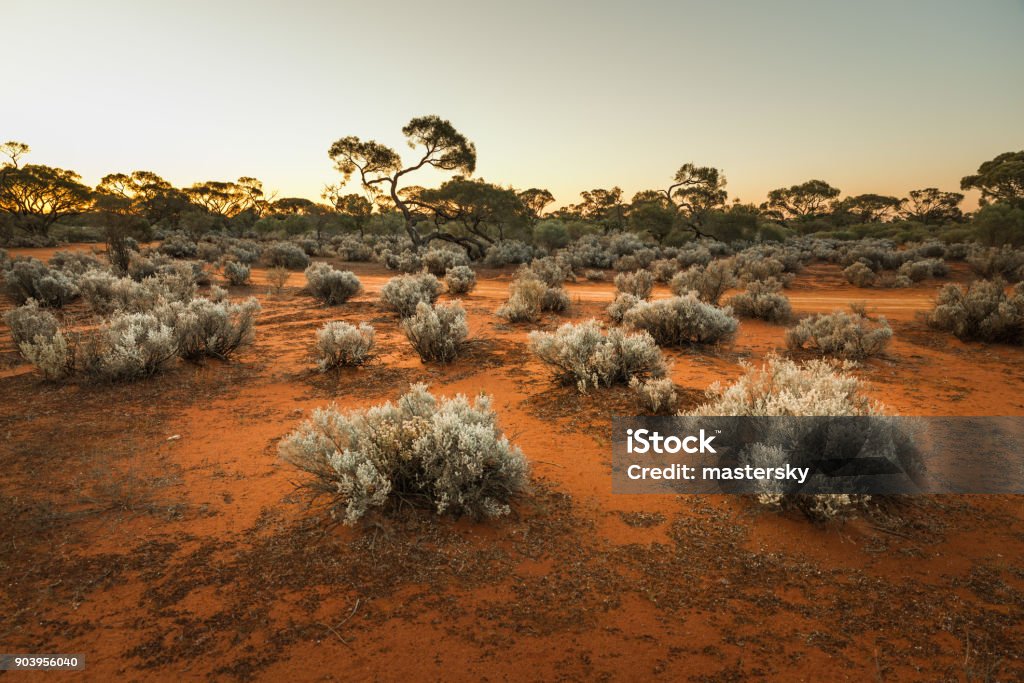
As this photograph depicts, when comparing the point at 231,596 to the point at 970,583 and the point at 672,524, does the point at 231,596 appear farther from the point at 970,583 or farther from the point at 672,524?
the point at 970,583

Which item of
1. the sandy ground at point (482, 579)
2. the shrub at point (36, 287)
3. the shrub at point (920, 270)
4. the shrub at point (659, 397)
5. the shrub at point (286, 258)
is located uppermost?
the shrub at point (286, 258)

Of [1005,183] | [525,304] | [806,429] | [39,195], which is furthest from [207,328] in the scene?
[39,195]

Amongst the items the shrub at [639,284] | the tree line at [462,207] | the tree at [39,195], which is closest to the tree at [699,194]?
the tree line at [462,207]

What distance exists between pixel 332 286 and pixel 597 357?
10.4 meters

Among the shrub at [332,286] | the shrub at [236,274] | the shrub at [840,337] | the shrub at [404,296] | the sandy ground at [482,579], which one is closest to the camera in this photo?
the sandy ground at [482,579]

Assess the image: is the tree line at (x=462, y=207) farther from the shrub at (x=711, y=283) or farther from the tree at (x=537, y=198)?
the shrub at (x=711, y=283)

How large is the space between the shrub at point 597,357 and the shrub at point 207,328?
17.2ft

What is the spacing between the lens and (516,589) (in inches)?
123

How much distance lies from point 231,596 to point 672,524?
308 centimetres

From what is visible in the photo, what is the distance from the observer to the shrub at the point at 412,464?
3715 millimetres

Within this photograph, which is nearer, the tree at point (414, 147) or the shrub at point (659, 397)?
the shrub at point (659, 397)

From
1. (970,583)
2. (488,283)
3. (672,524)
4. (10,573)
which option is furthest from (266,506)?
(488,283)

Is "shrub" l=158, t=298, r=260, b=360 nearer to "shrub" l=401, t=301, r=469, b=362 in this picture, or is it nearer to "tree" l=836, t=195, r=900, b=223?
"shrub" l=401, t=301, r=469, b=362

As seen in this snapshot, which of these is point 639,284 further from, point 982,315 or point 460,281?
point 982,315
